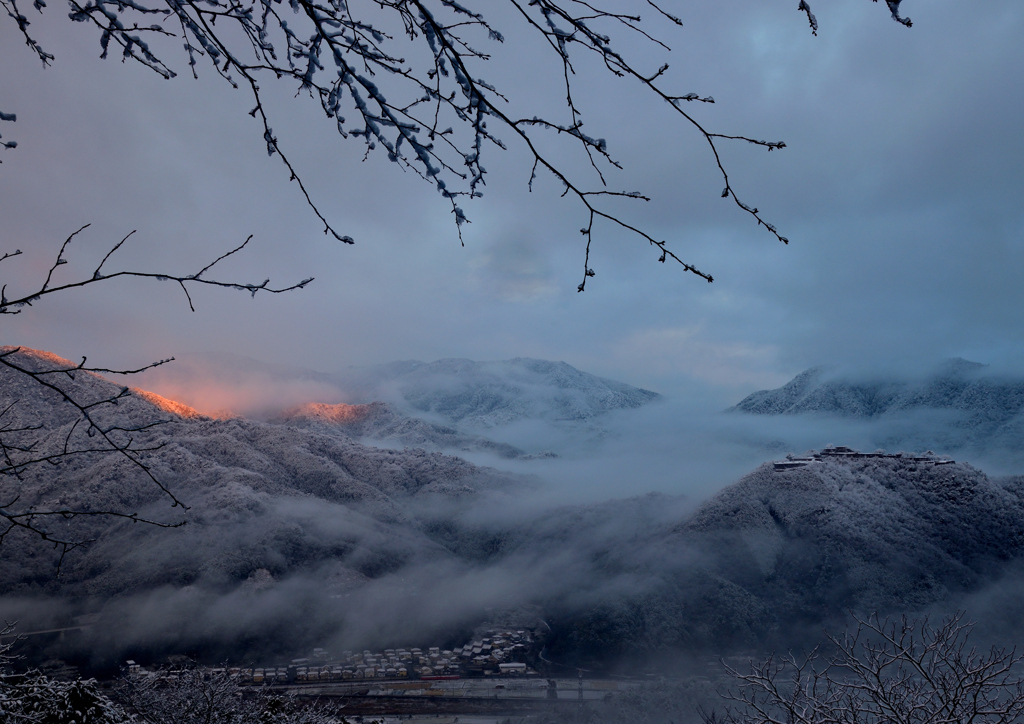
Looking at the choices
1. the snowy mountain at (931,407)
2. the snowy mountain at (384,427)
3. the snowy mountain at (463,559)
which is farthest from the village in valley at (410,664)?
the snowy mountain at (931,407)

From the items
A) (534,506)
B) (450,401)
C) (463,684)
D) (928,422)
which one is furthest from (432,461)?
(928,422)

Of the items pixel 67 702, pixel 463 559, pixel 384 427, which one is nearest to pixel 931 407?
pixel 463 559

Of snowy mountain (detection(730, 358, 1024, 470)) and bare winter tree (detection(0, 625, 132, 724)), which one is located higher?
snowy mountain (detection(730, 358, 1024, 470))

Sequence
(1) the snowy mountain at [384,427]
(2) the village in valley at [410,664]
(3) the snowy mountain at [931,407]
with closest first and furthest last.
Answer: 1. (2) the village in valley at [410,664]
2. (3) the snowy mountain at [931,407]
3. (1) the snowy mountain at [384,427]

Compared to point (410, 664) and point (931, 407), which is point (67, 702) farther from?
point (931, 407)

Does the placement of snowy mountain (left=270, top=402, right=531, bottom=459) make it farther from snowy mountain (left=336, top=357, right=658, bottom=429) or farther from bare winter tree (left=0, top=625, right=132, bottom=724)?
bare winter tree (left=0, top=625, right=132, bottom=724)

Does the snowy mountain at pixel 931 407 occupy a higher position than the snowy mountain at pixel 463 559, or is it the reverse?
the snowy mountain at pixel 931 407

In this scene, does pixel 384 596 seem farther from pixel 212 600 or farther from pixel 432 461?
pixel 432 461

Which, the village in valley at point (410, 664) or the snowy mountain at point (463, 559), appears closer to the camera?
the village in valley at point (410, 664)

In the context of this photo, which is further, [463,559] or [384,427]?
[384,427]

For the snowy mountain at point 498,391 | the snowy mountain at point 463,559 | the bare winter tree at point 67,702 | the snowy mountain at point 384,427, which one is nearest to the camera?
the bare winter tree at point 67,702

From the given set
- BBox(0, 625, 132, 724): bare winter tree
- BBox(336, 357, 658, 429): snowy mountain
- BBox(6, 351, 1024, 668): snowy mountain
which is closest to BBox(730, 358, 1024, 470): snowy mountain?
BBox(6, 351, 1024, 668): snowy mountain

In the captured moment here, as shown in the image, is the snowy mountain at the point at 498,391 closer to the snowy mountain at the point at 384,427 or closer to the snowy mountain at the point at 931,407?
the snowy mountain at the point at 384,427
